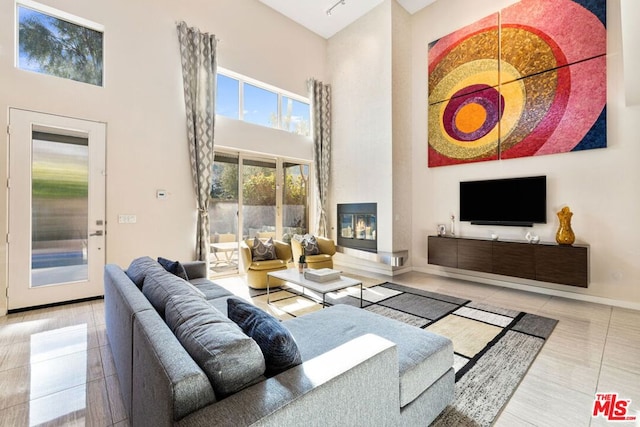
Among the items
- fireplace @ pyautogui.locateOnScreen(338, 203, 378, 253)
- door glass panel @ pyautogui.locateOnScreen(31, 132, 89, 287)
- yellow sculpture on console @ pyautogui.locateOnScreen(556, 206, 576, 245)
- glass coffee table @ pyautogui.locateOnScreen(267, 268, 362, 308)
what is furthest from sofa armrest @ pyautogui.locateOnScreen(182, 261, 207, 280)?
yellow sculpture on console @ pyautogui.locateOnScreen(556, 206, 576, 245)

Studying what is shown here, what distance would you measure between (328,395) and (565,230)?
4256 mm

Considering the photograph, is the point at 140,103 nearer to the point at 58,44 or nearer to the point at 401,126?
the point at 58,44

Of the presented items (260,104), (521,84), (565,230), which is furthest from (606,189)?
(260,104)

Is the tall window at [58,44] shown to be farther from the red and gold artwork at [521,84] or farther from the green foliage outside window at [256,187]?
the red and gold artwork at [521,84]

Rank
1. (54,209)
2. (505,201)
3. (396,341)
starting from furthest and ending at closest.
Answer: (505,201)
(54,209)
(396,341)

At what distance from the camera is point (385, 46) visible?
5320mm

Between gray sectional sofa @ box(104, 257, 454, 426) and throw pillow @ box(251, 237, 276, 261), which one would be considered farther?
throw pillow @ box(251, 237, 276, 261)

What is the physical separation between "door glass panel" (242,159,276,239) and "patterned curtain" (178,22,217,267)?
0.92 metres

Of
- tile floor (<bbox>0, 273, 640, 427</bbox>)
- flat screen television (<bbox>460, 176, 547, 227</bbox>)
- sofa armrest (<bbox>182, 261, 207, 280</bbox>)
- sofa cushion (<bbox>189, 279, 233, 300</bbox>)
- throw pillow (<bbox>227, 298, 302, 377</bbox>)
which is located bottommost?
tile floor (<bbox>0, 273, 640, 427</bbox>)

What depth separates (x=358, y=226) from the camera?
5.91 meters

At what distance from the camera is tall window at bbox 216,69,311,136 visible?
5156 millimetres

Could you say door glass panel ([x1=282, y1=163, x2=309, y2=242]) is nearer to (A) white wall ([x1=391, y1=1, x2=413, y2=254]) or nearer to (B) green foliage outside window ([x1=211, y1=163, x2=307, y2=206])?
(B) green foliage outside window ([x1=211, y1=163, x2=307, y2=206])

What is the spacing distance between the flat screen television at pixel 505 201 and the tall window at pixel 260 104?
3577 mm

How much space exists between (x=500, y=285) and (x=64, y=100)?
264 inches
